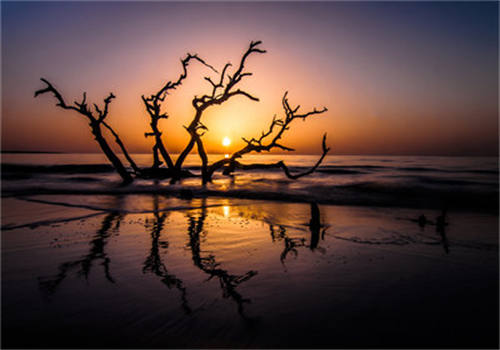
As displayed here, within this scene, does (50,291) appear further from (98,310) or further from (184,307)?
(184,307)

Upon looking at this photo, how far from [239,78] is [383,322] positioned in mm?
15159

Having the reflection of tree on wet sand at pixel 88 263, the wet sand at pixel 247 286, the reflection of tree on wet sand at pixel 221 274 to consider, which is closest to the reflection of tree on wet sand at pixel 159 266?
the wet sand at pixel 247 286

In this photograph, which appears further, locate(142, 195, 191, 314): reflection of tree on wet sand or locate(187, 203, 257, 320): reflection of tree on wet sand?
locate(142, 195, 191, 314): reflection of tree on wet sand

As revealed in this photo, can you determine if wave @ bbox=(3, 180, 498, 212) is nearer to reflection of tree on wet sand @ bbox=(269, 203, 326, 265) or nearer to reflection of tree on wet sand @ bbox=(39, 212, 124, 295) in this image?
reflection of tree on wet sand @ bbox=(269, 203, 326, 265)

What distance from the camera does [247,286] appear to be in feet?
13.3

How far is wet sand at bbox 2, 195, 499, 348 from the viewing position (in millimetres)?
2977

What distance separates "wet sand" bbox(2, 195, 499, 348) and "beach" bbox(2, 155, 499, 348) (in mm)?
18

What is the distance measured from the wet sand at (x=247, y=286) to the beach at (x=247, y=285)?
0.06 feet

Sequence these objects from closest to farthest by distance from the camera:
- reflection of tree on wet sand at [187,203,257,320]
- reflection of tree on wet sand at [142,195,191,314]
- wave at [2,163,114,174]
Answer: reflection of tree on wet sand at [187,203,257,320], reflection of tree on wet sand at [142,195,191,314], wave at [2,163,114,174]

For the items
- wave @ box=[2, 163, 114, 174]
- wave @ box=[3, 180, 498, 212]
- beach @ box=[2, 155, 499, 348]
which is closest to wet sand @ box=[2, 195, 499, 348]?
beach @ box=[2, 155, 499, 348]

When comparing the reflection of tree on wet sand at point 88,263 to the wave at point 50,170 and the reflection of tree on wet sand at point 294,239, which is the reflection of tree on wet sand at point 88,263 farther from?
the wave at point 50,170

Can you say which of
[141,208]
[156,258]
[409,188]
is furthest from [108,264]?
[409,188]

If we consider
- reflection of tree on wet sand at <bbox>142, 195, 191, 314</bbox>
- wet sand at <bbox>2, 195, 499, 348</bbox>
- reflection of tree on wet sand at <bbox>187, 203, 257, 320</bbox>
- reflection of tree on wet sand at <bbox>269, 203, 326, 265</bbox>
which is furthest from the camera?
reflection of tree on wet sand at <bbox>269, 203, 326, 265</bbox>

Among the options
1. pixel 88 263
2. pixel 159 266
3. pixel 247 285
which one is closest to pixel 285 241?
pixel 247 285
